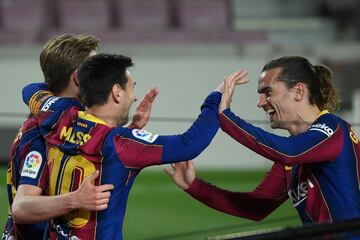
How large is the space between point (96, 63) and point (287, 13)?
8756 millimetres

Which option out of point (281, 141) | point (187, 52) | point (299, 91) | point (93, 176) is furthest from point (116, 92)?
point (187, 52)

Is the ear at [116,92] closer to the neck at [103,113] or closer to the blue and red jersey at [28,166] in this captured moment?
the neck at [103,113]

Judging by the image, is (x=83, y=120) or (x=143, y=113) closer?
(x=83, y=120)

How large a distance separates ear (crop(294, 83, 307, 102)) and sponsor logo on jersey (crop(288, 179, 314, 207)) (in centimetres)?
26

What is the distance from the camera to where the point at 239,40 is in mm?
9320

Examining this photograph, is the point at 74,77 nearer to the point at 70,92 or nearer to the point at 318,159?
the point at 70,92

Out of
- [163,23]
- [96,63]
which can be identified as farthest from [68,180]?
[163,23]

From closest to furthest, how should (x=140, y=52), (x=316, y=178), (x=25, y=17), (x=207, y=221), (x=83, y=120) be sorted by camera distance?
(x=83, y=120)
(x=316, y=178)
(x=207, y=221)
(x=140, y=52)
(x=25, y=17)

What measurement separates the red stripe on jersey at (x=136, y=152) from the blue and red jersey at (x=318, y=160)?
0.93ft

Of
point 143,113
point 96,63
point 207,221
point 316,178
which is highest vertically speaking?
point 96,63

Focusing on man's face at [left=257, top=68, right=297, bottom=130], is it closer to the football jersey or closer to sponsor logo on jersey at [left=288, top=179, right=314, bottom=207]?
the football jersey

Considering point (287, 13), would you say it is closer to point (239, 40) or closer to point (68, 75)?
point (239, 40)

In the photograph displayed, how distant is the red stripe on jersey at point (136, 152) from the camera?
2.17m

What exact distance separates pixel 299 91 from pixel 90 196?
0.82 m
